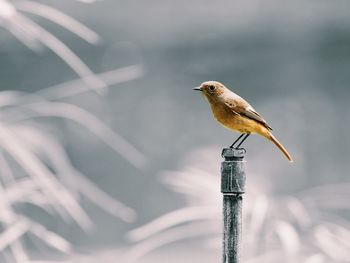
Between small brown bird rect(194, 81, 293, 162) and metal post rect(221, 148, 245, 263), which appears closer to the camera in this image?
metal post rect(221, 148, 245, 263)

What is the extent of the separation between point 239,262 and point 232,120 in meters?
0.71

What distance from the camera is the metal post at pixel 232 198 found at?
2.83 metres

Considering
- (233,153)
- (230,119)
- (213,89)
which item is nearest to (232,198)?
(233,153)

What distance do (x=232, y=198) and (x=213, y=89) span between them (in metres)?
0.56

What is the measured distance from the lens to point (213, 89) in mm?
3031

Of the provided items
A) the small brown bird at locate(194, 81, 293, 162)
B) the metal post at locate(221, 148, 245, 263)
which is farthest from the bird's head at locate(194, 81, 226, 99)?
the metal post at locate(221, 148, 245, 263)

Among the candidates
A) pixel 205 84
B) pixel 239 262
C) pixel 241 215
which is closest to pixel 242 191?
pixel 241 215

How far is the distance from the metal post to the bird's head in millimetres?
316

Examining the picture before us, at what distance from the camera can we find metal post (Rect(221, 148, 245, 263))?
283cm

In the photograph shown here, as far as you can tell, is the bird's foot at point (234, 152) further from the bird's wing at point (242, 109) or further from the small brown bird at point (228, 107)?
the bird's wing at point (242, 109)

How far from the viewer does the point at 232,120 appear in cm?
306

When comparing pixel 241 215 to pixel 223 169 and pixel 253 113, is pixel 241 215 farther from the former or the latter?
pixel 253 113

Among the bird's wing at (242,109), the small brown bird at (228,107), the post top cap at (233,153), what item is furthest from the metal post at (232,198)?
the bird's wing at (242,109)

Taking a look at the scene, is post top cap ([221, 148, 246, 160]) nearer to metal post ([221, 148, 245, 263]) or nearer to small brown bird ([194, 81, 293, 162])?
metal post ([221, 148, 245, 263])
